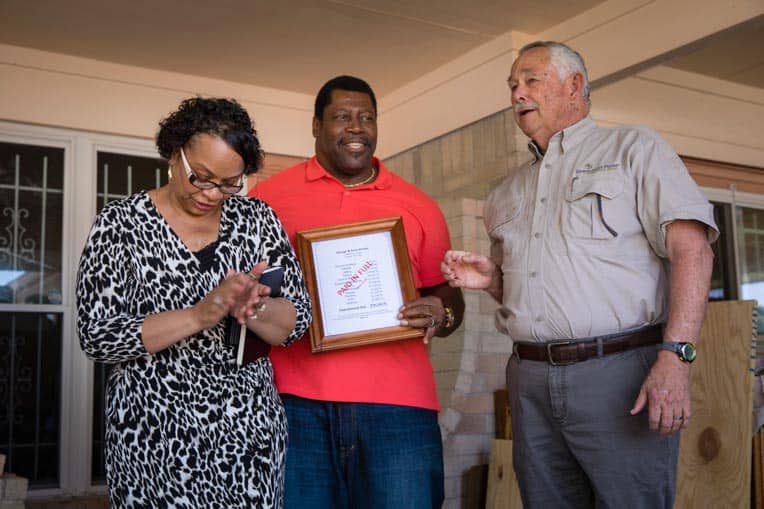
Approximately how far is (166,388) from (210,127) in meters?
0.64

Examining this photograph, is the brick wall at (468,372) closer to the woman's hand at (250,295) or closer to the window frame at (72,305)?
the woman's hand at (250,295)

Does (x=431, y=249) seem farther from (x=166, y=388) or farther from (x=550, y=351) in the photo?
(x=166, y=388)

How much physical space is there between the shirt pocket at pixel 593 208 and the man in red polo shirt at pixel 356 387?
494mm

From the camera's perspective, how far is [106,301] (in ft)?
6.66

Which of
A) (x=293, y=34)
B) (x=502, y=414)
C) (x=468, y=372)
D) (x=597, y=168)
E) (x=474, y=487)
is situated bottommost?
(x=474, y=487)

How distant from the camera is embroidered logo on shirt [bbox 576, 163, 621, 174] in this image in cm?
246

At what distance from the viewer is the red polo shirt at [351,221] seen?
2.64 m

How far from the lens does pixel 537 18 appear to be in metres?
5.89

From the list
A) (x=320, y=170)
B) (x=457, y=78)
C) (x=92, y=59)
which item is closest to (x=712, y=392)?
(x=320, y=170)

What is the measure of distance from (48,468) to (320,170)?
426 cm

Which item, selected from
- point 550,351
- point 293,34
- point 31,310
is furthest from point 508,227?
point 31,310

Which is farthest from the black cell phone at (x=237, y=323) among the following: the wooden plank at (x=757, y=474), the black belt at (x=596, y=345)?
the wooden plank at (x=757, y=474)

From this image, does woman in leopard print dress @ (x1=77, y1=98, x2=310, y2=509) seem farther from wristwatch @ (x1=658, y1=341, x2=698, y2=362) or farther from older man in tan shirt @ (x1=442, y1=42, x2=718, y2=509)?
wristwatch @ (x1=658, y1=341, x2=698, y2=362)

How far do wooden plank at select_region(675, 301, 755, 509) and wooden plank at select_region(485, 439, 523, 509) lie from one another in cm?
82
